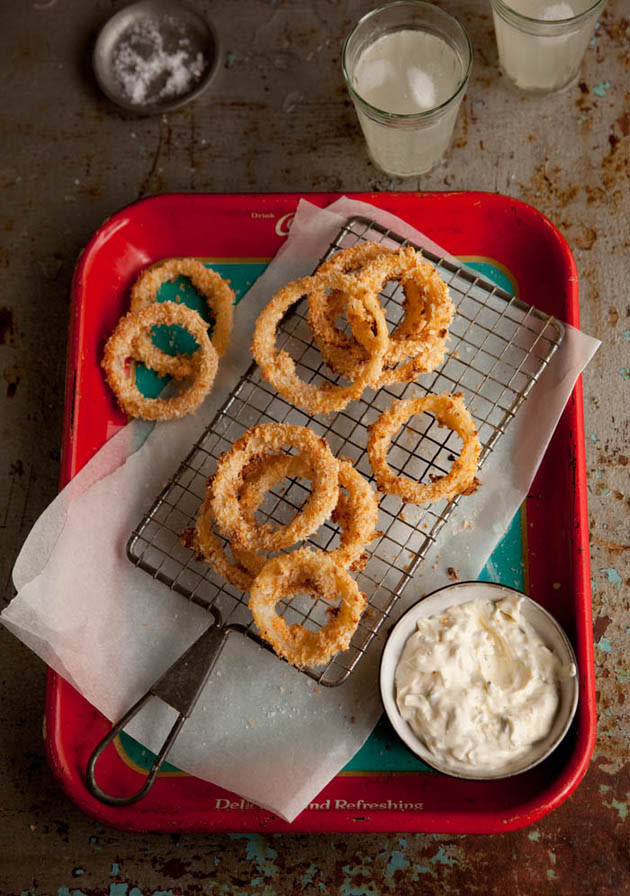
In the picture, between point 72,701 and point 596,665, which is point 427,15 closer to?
point 596,665

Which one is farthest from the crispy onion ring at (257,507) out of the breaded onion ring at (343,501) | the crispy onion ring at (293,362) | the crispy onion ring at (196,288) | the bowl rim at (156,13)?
the bowl rim at (156,13)

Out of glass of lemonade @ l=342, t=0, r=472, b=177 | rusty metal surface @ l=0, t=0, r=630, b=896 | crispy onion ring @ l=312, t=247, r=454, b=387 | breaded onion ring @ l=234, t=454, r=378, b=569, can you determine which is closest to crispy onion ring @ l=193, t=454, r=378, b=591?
breaded onion ring @ l=234, t=454, r=378, b=569

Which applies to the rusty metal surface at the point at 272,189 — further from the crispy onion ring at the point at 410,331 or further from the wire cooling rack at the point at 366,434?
the crispy onion ring at the point at 410,331

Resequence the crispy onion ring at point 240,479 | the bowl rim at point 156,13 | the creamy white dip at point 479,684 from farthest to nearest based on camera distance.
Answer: the bowl rim at point 156,13
the crispy onion ring at point 240,479
the creamy white dip at point 479,684

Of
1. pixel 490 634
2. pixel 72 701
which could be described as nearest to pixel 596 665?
pixel 490 634

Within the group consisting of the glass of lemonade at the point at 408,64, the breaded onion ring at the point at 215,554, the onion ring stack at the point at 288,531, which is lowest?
the breaded onion ring at the point at 215,554

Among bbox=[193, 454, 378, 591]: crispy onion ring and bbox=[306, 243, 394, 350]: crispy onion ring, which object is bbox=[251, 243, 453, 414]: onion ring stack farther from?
bbox=[193, 454, 378, 591]: crispy onion ring
